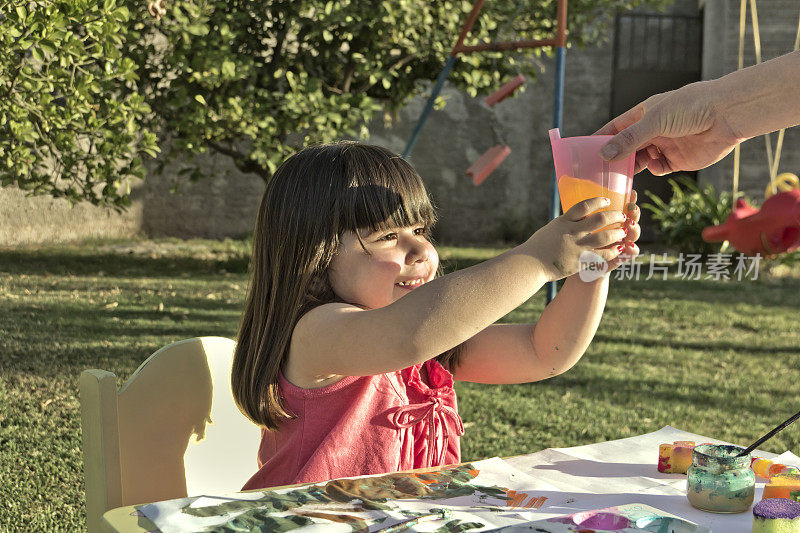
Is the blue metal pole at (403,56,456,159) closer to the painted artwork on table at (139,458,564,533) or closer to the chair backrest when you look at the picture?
the chair backrest

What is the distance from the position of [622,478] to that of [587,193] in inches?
16.7

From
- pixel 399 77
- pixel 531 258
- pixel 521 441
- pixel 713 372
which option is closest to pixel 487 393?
pixel 521 441

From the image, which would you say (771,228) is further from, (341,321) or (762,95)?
(341,321)

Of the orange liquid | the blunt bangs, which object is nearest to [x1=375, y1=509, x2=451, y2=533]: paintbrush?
the orange liquid

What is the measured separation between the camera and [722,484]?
3.39 ft

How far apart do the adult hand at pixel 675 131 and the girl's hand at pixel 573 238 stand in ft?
0.25

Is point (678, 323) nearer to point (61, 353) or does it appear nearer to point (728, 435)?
point (728, 435)

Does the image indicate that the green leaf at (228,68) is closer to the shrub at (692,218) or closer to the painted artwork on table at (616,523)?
the shrub at (692,218)

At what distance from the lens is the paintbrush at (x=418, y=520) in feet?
3.07

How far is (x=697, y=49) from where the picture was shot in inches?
434

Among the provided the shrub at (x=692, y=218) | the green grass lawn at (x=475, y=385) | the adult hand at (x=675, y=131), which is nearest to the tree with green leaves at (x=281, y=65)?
the green grass lawn at (x=475, y=385)

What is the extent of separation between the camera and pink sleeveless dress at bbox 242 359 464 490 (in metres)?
1.34

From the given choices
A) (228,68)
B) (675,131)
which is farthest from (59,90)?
(675,131)

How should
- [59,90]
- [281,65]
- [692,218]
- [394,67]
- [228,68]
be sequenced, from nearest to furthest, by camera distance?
[59,90] < [228,68] < [281,65] < [394,67] < [692,218]
